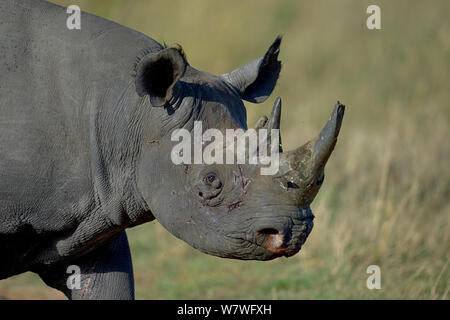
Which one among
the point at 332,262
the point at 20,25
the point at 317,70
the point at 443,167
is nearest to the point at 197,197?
the point at 20,25

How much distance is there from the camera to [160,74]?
13.2ft

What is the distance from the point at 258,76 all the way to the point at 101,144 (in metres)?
1.05

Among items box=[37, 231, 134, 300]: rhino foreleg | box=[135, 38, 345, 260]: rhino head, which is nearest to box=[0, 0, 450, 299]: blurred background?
box=[37, 231, 134, 300]: rhino foreleg

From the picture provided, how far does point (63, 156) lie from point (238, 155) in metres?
0.90

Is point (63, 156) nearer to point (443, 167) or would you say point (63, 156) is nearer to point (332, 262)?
point (332, 262)

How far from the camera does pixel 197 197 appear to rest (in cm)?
396

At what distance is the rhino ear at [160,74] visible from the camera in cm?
392

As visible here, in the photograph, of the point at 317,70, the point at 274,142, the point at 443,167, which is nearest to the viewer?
the point at 274,142

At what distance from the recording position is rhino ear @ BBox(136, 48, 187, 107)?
3922 mm
